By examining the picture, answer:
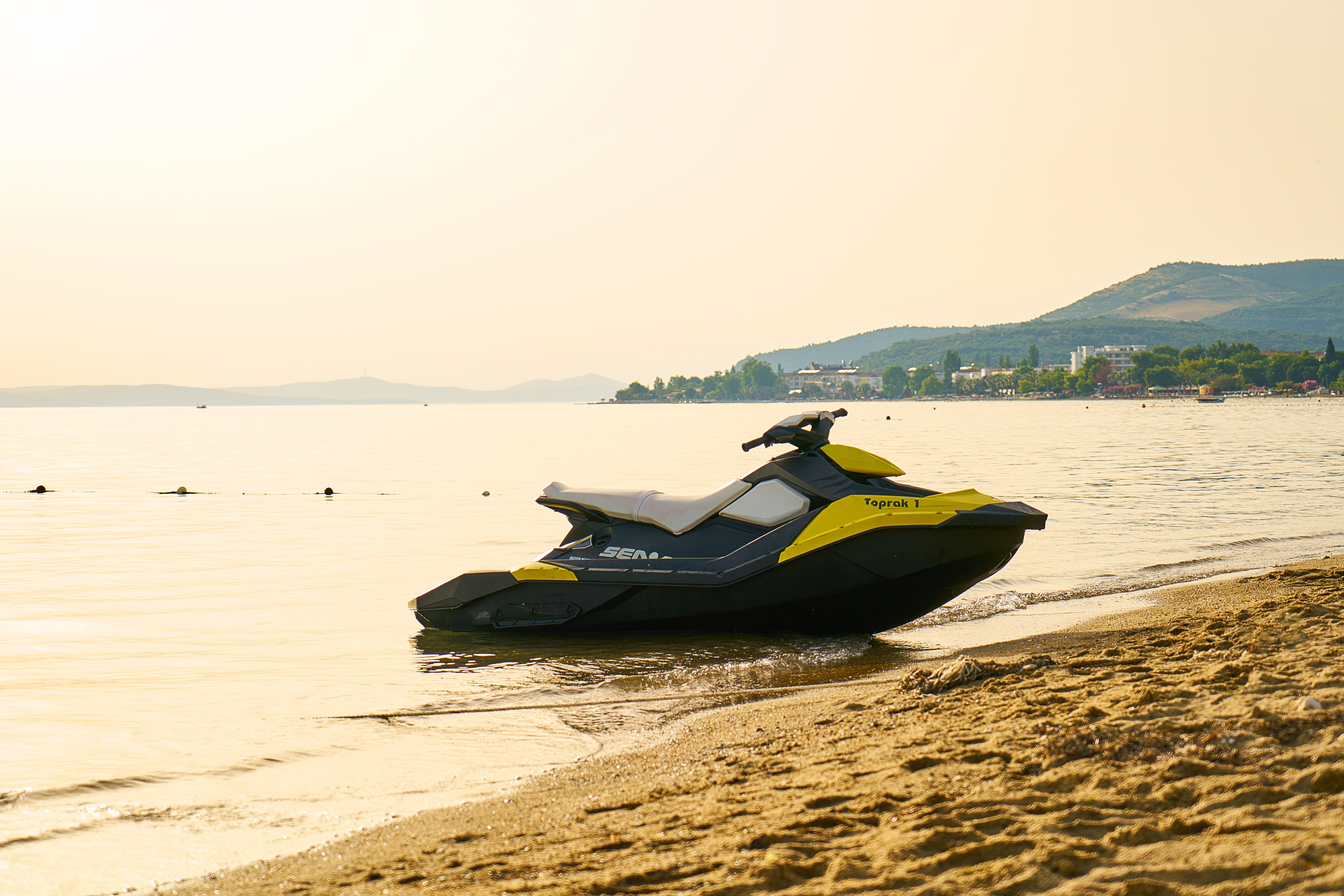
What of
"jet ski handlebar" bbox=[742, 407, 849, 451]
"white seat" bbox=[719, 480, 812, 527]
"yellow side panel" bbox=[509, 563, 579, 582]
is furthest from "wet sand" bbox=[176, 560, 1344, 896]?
"yellow side panel" bbox=[509, 563, 579, 582]

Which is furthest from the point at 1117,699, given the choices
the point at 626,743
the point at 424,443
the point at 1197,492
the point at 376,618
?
the point at 424,443

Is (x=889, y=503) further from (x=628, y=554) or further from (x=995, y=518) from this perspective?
(x=628, y=554)

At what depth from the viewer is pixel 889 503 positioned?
7758 mm

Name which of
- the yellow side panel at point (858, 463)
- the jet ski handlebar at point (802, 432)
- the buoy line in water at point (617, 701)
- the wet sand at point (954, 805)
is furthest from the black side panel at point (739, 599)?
the wet sand at point (954, 805)

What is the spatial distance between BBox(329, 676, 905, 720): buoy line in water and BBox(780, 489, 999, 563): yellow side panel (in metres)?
1.22

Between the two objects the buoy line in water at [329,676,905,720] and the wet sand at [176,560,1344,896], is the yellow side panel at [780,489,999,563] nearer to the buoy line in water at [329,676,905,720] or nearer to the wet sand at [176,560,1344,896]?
the buoy line in water at [329,676,905,720]

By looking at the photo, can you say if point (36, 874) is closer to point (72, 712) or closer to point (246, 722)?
point (246, 722)

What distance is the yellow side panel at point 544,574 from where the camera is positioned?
8.51 metres

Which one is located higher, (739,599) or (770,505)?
(770,505)

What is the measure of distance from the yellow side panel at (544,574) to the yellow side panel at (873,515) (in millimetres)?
1844

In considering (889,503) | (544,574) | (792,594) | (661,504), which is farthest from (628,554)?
(889,503)

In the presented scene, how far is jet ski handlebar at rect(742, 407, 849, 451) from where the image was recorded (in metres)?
7.93

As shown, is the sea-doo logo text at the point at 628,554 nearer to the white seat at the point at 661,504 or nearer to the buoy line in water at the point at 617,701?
the white seat at the point at 661,504

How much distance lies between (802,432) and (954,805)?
4.62m
